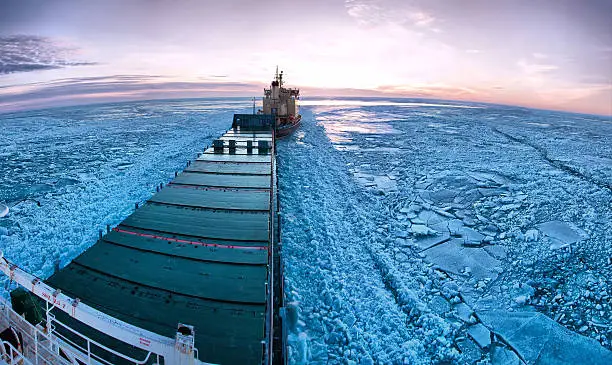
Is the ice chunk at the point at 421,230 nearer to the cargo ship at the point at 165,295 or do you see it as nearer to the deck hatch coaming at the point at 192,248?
the cargo ship at the point at 165,295

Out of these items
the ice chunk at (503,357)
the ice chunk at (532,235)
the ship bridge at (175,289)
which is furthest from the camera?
the ice chunk at (532,235)

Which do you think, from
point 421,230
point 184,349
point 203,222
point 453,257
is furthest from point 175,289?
point 421,230

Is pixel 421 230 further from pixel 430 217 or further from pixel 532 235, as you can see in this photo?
pixel 532 235

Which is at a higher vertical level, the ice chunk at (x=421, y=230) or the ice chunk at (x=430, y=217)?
the ice chunk at (x=430, y=217)

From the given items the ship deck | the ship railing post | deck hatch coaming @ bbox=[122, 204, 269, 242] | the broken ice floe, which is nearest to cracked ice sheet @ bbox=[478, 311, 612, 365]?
the broken ice floe

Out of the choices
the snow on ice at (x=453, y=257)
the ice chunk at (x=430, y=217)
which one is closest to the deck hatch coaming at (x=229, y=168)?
the snow on ice at (x=453, y=257)

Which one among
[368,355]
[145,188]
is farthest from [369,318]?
[145,188]
